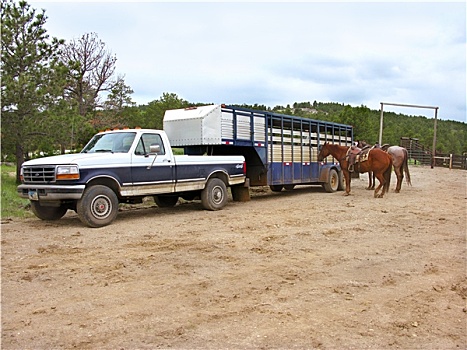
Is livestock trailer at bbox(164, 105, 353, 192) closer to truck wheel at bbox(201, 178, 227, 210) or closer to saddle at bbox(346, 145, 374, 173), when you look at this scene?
truck wheel at bbox(201, 178, 227, 210)

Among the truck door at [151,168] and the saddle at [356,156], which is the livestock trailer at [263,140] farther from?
the truck door at [151,168]

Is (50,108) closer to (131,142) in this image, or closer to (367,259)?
(131,142)

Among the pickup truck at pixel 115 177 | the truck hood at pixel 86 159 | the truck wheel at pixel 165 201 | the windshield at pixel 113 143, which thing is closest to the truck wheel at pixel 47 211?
the pickup truck at pixel 115 177

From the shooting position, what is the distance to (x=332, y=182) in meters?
17.6

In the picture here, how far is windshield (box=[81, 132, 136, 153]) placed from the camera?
984cm

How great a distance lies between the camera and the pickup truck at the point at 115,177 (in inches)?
344

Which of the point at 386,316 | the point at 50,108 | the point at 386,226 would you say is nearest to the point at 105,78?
the point at 50,108

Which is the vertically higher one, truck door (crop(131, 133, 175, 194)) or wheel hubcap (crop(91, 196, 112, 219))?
truck door (crop(131, 133, 175, 194))

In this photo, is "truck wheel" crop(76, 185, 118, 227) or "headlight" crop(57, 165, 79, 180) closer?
"headlight" crop(57, 165, 79, 180)

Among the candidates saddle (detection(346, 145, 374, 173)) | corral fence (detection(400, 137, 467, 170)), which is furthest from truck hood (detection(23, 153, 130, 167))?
corral fence (detection(400, 137, 467, 170))

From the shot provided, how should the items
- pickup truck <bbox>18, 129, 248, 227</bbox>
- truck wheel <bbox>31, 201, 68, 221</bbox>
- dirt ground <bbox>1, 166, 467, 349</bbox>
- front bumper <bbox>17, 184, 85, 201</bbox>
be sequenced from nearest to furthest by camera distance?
dirt ground <bbox>1, 166, 467, 349</bbox>
front bumper <bbox>17, 184, 85, 201</bbox>
pickup truck <bbox>18, 129, 248, 227</bbox>
truck wheel <bbox>31, 201, 68, 221</bbox>

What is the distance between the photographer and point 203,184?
11391 mm

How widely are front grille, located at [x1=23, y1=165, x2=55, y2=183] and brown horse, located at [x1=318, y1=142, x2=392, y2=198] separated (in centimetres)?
1017

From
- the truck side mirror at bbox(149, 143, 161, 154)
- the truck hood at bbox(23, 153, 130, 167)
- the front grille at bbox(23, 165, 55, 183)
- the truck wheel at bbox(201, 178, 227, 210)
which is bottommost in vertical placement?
the truck wheel at bbox(201, 178, 227, 210)
